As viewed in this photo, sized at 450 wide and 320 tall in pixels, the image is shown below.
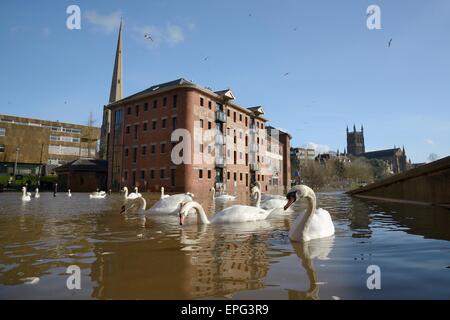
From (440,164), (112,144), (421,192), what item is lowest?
(421,192)

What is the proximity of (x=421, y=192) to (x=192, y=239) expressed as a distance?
11630 mm

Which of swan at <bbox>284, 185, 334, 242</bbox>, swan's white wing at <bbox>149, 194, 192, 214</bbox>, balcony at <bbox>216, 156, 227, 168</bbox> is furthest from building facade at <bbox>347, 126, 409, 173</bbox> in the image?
Result: swan at <bbox>284, 185, 334, 242</bbox>

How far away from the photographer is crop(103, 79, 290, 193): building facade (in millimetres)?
37406

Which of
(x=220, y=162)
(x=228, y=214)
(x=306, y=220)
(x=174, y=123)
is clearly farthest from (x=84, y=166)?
(x=306, y=220)

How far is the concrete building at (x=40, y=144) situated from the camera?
183ft

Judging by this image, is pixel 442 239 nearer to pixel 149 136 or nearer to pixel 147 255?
pixel 147 255

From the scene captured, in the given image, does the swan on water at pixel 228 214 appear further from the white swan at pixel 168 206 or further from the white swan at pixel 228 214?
the white swan at pixel 168 206

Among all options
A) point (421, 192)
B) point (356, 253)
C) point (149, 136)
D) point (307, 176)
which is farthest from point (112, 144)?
point (307, 176)

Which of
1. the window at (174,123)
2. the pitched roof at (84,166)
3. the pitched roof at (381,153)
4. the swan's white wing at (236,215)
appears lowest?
the swan's white wing at (236,215)

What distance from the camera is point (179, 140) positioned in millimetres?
37750

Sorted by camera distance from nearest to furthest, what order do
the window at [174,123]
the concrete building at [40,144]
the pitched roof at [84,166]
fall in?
the window at [174,123]
the pitched roof at [84,166]
the concrete building at [40,144]

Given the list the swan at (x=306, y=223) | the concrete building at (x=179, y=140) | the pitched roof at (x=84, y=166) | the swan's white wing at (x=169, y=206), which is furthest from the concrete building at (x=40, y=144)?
the swan at (x=306, y=223)

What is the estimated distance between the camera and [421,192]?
13070mm
